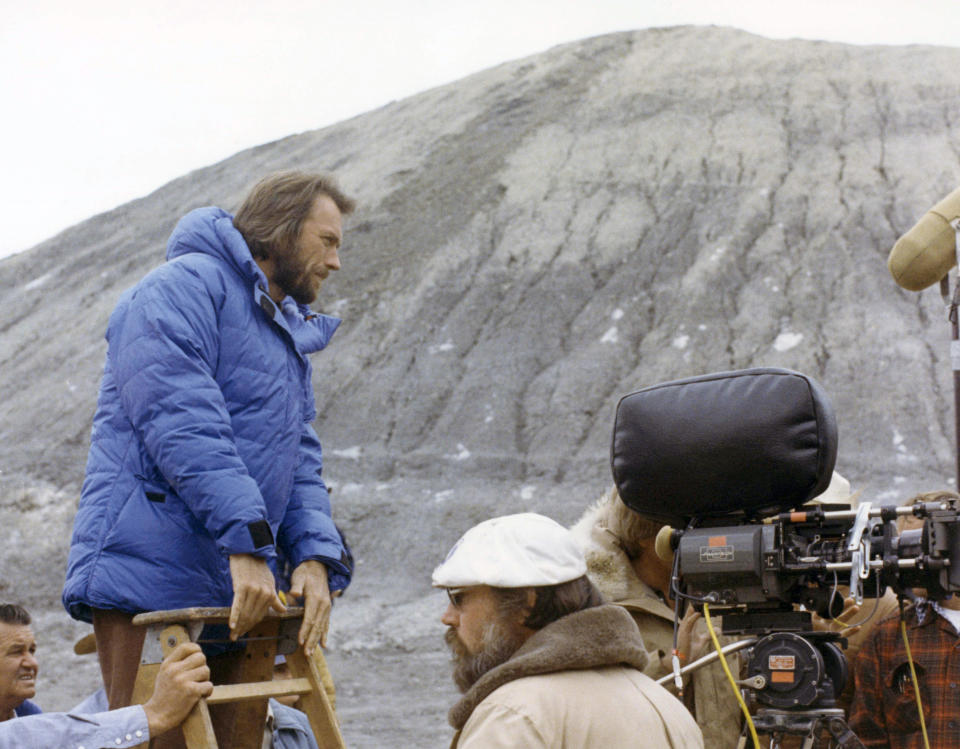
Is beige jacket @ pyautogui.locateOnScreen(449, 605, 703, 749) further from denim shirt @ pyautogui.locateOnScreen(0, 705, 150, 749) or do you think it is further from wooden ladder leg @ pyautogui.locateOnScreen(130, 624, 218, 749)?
denim shirt @ pyautogui.locateOnScreen(0, 705, 150, 749)

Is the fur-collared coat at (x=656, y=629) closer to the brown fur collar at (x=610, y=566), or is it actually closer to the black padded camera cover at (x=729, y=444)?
the brown fur collar at (x=610, y=566)

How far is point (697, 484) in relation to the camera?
2.92 meters

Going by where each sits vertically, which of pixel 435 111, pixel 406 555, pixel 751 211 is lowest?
pixel 406 555

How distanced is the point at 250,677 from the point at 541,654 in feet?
3.58

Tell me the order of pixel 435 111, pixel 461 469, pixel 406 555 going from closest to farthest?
pixel 406 555
pixel 461 469
pixel 435 111

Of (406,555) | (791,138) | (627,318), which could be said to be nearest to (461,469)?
(406,555)

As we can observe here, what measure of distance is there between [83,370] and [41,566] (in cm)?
683

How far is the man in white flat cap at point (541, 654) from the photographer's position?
93.4 inches

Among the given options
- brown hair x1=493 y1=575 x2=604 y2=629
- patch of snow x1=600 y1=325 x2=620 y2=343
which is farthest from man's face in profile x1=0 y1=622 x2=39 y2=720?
patch of snow x1=600 y1=325 x2=620 y2=343

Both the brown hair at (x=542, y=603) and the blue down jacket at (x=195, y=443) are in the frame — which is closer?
the brown hair at (x=542, y=603)

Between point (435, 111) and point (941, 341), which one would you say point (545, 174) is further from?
point (941, 341)

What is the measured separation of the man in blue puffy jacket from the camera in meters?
3.05

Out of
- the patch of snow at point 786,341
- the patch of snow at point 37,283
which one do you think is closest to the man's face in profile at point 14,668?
the patch of snow at point 786,341

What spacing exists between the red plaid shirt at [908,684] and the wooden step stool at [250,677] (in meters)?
1.87
